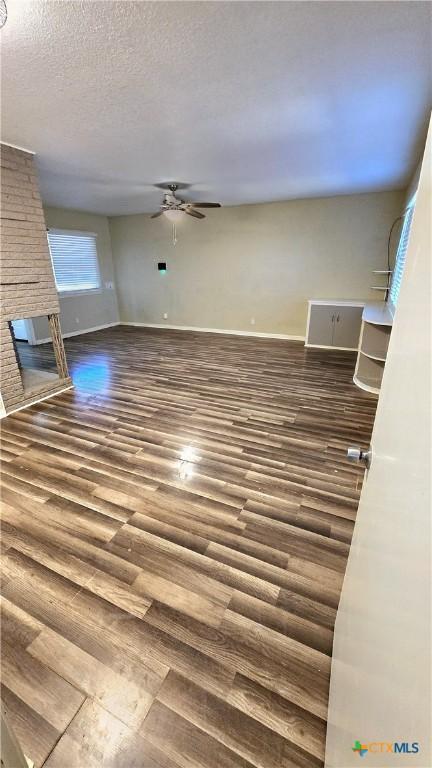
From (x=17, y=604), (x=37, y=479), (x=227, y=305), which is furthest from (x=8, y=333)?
(x=227, y=305)

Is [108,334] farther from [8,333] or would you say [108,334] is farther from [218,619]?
[218,619]

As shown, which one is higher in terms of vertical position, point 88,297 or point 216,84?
point 216,84

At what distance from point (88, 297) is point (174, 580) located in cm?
733

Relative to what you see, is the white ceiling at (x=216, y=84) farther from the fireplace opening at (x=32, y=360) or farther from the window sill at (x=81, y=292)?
the window sill at (x=81, y=292)

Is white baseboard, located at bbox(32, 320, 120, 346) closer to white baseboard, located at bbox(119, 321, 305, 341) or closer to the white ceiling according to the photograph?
white baseboard, located at bbox(119, 321, 305, 341)

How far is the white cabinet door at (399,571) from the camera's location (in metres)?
0.40

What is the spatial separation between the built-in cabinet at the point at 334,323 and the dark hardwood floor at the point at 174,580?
2674mm

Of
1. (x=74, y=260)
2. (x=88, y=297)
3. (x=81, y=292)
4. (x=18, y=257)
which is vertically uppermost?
(x=74, y=260)

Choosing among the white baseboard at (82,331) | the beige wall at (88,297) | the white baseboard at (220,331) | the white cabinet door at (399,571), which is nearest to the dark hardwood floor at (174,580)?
the white cabinet door at (399,571)

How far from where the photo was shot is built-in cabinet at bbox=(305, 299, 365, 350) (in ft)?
Result: 18.2

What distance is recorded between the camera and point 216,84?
2055mm

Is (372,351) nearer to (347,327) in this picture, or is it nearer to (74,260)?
(347,327)

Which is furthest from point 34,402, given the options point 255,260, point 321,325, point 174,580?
point 255,260

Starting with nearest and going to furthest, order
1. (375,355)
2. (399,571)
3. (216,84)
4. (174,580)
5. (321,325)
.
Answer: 1. (399,571)
2. (174,580)
3. (216,84)
4. (375,355)
5. (321,325)
